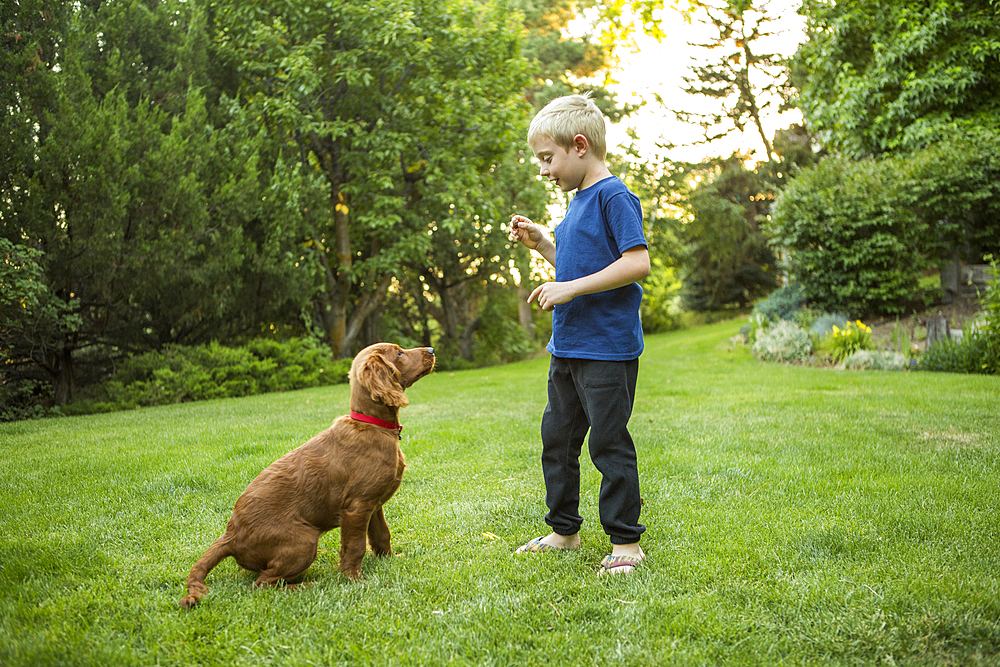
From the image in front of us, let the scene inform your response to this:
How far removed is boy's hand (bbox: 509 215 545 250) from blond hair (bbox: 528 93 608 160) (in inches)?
15.3

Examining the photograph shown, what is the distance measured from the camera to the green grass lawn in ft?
7.37

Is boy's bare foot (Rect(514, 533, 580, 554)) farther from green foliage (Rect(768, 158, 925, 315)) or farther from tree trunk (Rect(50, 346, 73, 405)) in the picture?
green foliage (Rect(768, 158, 925, 315))

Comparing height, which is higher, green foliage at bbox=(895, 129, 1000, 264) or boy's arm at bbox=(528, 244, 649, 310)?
green foliage at bbox=(895, 129, 1000, 264)

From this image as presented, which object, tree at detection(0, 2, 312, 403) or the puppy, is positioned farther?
tree at detection(0, 2, 312, 403)

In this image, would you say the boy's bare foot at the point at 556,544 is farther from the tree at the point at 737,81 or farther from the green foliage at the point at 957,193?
the tree at the point at 737,81

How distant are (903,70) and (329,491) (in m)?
15.5

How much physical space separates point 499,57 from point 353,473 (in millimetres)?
12044

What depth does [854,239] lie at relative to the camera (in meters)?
12.8

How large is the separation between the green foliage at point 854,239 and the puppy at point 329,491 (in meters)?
11.9

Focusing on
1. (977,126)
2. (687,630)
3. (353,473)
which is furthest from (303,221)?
(977,126)

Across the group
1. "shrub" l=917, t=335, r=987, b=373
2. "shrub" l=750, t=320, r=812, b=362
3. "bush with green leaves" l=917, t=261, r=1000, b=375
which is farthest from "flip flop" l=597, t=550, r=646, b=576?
"shrub" l=750, t=320, r=812, b=362

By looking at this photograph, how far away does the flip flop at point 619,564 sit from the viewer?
9.42 ft

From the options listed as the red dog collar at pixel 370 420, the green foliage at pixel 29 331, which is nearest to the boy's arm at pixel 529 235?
the red dog collar at pixel 370 420

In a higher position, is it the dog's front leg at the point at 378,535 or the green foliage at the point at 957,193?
the green foliage at the point at 957,193
